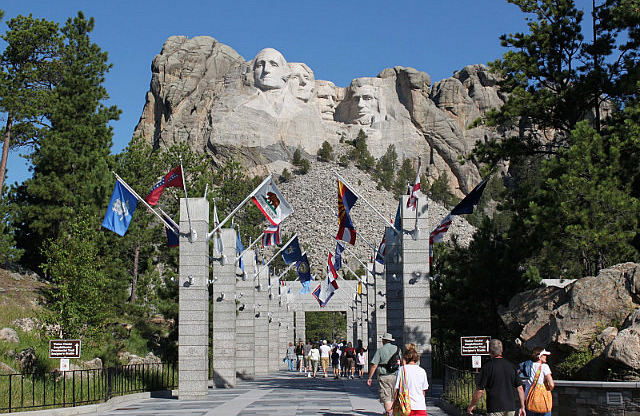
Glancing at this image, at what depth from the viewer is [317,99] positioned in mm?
155000

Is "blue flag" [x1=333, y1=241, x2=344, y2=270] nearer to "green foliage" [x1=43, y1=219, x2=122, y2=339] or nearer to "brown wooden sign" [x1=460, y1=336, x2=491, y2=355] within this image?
"green foliage" [x1=43, y1=219, x2=122, y2=339]

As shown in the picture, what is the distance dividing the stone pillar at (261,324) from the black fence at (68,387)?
1399cm

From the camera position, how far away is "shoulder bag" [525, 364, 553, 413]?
11.1 metres

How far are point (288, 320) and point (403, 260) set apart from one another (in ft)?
114

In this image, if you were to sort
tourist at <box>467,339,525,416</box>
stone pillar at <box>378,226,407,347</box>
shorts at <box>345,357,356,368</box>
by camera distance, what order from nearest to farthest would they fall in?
tourist at <box>467,339,525,416</box> → stone pillar at <box>378,226,407,347</box> → shorts at <box>345,357,356,368</box>

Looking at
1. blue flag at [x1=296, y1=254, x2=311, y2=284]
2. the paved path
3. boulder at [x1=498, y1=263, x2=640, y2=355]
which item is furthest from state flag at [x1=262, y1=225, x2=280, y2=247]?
boulder at [x1=498, y1=263, x2=640, y2=355]

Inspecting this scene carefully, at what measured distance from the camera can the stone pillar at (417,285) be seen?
22.5 m

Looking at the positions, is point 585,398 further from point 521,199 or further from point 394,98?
point 394,98

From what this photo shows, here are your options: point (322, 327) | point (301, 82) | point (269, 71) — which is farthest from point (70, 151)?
point (301, 82)

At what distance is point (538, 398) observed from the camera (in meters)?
11.1

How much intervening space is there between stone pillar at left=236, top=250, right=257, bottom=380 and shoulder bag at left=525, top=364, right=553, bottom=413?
22.3 meters

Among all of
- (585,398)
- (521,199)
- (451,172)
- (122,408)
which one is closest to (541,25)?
(521,199)

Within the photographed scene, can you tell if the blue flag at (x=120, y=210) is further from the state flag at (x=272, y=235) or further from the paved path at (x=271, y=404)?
the state flag at (x=272, y=235)

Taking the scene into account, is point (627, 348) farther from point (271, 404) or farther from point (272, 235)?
point (272, 235)
